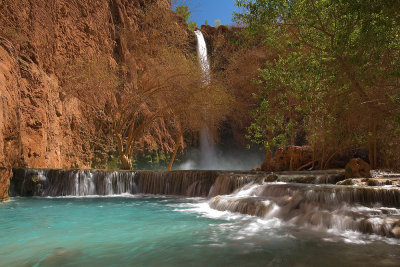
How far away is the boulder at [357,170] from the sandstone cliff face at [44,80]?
37.0 feet

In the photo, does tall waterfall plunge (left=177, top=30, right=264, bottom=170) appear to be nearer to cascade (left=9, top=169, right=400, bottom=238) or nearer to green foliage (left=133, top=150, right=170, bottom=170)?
green foliage (left=133, top=150, right=170, bottom=170)

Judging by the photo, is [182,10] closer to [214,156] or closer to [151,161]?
[151,161]

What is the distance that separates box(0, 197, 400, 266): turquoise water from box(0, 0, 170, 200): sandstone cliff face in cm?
403

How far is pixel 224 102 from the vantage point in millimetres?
16781

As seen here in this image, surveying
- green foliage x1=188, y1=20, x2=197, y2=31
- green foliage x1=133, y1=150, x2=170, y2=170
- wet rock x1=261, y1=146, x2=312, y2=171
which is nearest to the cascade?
wet rock x1=261, y1=146, x2=312, y2=171

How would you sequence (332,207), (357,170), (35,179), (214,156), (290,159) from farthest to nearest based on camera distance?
(214,156) → (290,159) → (35,179) → (357,170) → (332,207)

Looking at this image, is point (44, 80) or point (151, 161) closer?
point (44, 80)

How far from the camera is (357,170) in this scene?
10953mm

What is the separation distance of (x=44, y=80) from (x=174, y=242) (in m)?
12.5

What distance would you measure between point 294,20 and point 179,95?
30.0ft

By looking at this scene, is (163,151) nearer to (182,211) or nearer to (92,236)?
(182,211)

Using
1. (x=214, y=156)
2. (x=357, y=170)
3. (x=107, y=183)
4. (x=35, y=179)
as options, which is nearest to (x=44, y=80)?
(x=35, y=179)

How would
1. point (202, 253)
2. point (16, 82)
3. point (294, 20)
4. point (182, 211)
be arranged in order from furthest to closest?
point (16, 82)
point (182, 211)
point (294, 20)
point (202, 253)

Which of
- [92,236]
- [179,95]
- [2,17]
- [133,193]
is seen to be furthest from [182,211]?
[2,17]
